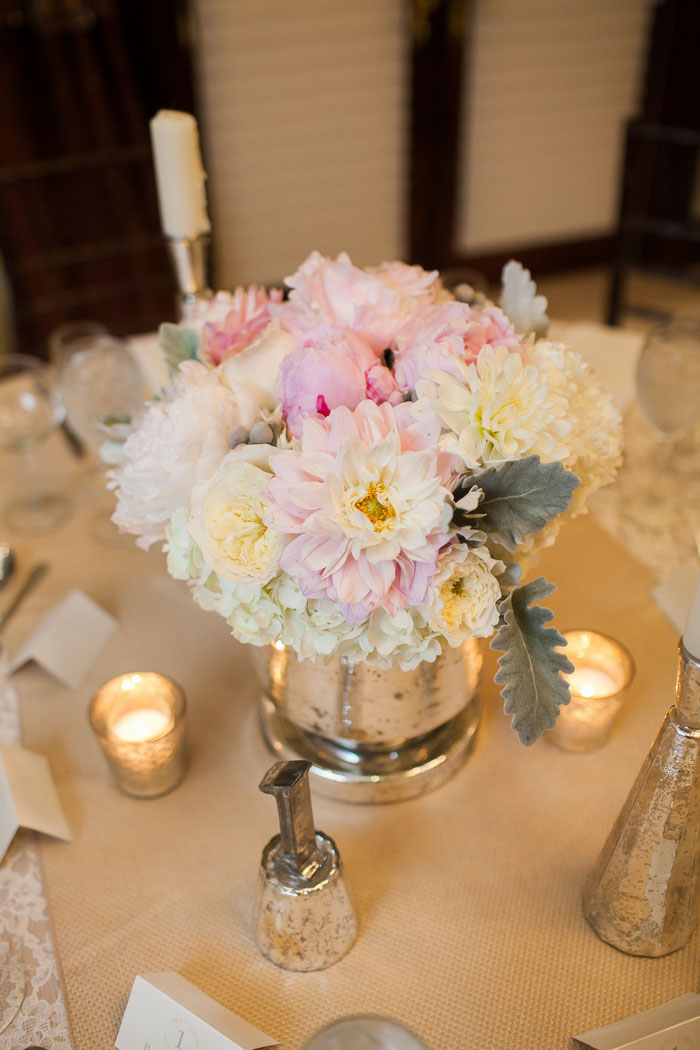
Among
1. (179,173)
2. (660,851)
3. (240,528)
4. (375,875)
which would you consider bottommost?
(375,875)

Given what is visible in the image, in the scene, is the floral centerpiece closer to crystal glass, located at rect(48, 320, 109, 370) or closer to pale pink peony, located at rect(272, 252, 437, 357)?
pale pink peony, located at rect(272, 252, 437, 357)

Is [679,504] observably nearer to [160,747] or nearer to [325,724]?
[325,724]

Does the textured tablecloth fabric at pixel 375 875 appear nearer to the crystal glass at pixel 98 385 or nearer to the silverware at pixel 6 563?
the silverware at pixel 6 563

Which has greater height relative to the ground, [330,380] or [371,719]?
[330,380]

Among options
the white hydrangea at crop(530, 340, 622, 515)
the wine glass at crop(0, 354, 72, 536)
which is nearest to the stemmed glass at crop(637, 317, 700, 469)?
the white hydrangea at crop(530, 340, 622, 515)

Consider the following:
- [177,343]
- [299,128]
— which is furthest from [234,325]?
[299,128]

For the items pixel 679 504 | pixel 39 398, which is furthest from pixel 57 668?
pixel 679 504

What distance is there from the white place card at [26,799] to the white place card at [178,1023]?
6.7 inches

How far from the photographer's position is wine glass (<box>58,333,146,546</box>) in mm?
1030

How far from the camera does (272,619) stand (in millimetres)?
591

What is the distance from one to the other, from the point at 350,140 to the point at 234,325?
2426mm

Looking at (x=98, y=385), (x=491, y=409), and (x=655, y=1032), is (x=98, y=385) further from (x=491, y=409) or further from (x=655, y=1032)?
(x=655, y=1032)

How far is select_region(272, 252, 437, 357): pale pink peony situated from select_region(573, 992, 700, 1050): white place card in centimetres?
50

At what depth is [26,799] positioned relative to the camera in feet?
2.38
